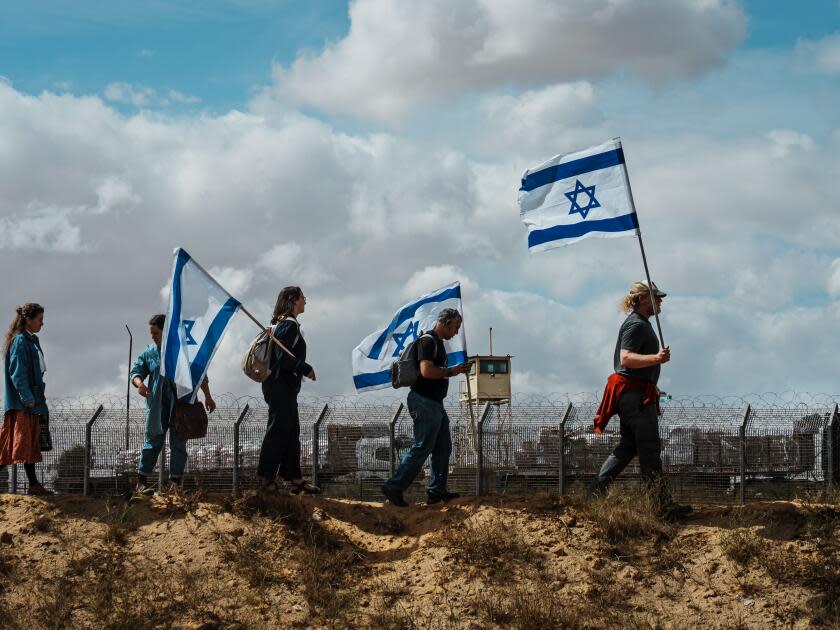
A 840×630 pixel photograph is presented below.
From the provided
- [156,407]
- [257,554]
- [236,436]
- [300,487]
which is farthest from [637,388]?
[236,436]

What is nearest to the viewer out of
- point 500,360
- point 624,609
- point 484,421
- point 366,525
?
point 624,609

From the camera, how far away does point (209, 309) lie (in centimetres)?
1165

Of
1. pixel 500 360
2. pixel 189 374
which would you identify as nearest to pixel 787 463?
pixel 189 374

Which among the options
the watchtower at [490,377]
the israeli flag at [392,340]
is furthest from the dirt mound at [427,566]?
the watchtower at [490,377]

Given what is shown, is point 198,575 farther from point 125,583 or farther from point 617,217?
point 617,217

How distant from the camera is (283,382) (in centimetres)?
1113

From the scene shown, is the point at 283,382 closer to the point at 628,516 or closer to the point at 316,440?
the point at 628,516

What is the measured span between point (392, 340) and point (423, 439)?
4262 millimetres

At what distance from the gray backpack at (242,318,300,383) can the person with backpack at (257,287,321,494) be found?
4 centimetres

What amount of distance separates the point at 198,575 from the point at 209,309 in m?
2.71

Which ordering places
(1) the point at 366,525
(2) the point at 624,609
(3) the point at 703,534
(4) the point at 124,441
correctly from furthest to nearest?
(4) the point at 124,441
(1) the point at 366,525
(3) the point at 703,534
(2) the point at 624,609

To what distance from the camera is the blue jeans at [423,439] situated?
1086 cm

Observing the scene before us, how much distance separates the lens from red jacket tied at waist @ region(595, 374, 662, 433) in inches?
397

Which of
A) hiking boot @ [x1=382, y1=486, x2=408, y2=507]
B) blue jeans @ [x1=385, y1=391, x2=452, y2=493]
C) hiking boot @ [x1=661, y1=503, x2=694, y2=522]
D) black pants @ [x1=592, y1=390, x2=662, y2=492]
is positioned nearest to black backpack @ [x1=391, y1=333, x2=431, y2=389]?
blue jeans @ [x1=385, y1=391, x2=452, y2=493]
